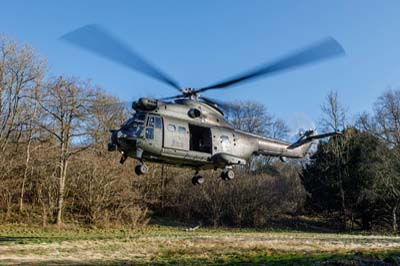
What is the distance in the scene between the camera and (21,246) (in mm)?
15188

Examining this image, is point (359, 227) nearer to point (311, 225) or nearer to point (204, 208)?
point (311, 225)

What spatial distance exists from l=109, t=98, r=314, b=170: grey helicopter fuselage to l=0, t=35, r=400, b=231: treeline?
10.5 m

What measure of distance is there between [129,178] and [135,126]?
20.8 m

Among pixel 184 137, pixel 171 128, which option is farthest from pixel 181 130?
pixel 171 128

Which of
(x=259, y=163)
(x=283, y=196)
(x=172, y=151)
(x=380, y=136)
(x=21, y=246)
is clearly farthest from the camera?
(x=259, y=163)

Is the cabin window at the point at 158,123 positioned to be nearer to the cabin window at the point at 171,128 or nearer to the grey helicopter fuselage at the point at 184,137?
the grey helicopter fuselage at the point at 184,137

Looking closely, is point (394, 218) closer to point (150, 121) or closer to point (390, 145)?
point (390, 145)

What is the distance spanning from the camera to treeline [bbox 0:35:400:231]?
28.0m

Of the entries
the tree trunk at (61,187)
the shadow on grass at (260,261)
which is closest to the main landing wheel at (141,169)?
Result: the shadow on grass at (260,261)

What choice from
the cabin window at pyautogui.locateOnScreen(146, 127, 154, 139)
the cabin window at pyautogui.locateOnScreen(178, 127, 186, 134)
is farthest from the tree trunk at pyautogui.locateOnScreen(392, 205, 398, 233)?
the cabin window at pyautogui.locateOnScreen(146, 127, 154, 139)

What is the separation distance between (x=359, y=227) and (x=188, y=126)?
93.2ft

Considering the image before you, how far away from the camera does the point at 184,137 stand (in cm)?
1271

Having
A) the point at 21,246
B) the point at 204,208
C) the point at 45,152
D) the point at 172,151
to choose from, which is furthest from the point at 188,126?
the point at 204,208

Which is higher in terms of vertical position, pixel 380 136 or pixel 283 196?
pixel 380 136
